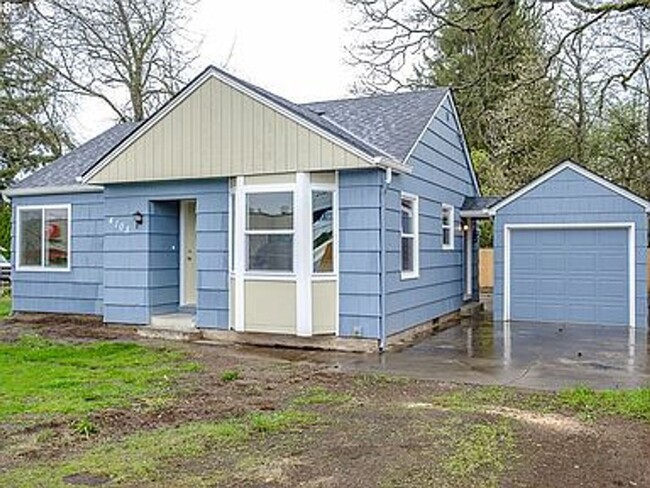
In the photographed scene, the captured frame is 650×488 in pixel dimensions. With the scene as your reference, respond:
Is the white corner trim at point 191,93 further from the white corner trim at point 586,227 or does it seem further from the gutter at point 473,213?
the gutter at point 473,213

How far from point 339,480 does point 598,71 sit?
20.1m

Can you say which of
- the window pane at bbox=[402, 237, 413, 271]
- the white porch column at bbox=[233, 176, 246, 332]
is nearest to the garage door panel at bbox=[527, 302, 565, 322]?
the window pane at bbox=[402, 237, 413, 271]

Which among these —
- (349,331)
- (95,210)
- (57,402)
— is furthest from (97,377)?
(95,210)

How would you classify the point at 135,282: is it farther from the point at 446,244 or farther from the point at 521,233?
the point at 521,233

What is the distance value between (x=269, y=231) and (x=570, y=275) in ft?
22.4

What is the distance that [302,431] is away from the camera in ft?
17.2

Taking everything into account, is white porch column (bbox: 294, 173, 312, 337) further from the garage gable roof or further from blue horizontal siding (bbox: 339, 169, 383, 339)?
the garage gable roof

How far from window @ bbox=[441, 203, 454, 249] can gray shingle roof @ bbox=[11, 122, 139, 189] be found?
267 inches

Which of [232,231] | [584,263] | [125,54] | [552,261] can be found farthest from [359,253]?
[125,54]

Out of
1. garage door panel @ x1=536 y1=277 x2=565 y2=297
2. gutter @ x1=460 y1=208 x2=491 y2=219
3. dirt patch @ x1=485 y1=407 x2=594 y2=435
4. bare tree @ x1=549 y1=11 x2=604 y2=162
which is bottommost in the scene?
dirt patch @ x1=485 y1=407 x2=594 y2=435

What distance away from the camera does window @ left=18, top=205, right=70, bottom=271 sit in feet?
44.2

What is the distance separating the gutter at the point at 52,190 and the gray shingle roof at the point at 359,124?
11cm

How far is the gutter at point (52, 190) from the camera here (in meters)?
12.9

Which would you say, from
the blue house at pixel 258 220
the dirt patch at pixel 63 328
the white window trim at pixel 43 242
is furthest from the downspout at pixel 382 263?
the white window trim at pixel 43 242
